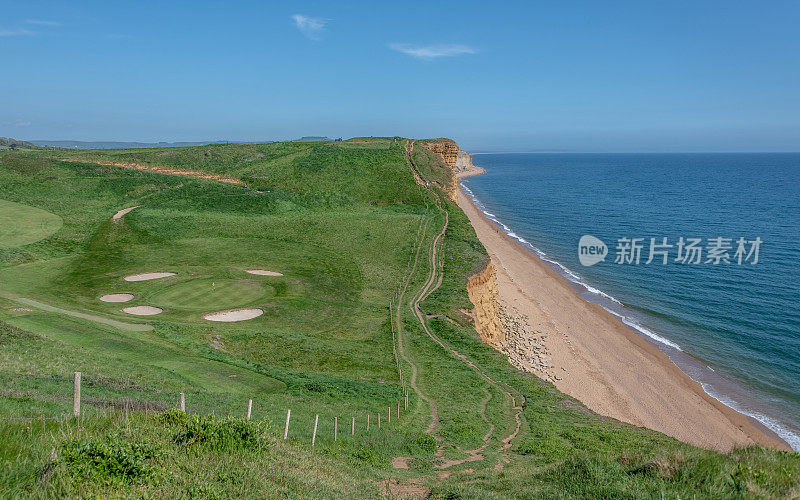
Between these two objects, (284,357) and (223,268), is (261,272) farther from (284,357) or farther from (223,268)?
(284,357)

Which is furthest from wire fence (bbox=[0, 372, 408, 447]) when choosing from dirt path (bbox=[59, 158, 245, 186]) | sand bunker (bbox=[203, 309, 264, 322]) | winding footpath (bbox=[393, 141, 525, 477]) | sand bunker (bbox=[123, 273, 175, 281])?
dirt path (bbox=[59, 158, 245, 186])

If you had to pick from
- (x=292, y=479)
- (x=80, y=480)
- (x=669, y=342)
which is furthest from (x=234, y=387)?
(x=669, y=342)

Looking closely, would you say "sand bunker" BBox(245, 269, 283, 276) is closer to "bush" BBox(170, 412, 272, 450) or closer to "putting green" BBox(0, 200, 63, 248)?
"putting green" BBox(0, 200, 63, 248)

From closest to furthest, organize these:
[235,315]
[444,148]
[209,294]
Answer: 1. [235,315]
2. [209,294]
3. [444,148]

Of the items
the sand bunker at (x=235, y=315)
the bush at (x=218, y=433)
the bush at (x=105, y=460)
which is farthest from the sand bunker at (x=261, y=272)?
the bush at (x=105, y=460)

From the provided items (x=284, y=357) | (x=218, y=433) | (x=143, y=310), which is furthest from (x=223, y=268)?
(x=218, y=433)

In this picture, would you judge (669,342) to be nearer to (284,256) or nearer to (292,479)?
(284,256)
